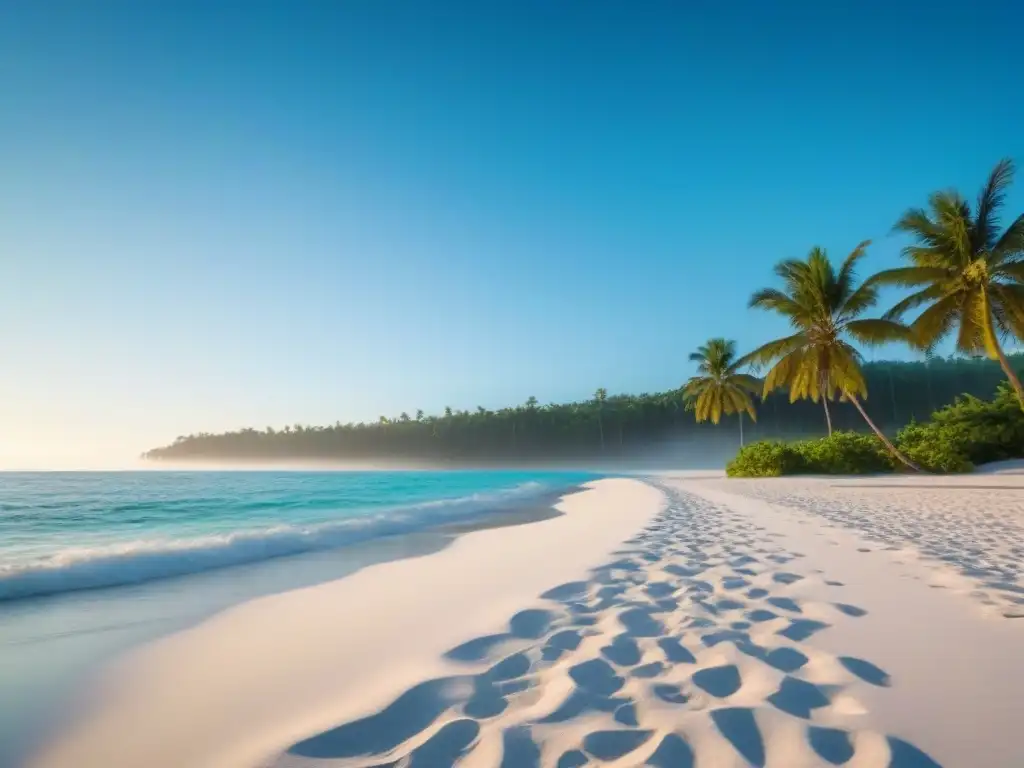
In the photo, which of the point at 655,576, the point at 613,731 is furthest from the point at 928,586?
the point at 613,731

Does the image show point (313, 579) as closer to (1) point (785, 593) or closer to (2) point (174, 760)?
(2) point (174, 760)

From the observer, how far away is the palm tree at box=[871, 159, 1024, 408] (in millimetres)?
13367

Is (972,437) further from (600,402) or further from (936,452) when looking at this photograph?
(600,402)

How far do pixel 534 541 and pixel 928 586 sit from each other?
Result: 3484 millimetres

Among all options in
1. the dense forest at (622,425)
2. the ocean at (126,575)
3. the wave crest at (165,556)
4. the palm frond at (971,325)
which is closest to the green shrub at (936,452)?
the palm frond at (971,325)

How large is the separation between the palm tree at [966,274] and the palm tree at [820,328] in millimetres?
1495

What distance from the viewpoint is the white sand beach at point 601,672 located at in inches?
57.2

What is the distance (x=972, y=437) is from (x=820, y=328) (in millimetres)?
5691

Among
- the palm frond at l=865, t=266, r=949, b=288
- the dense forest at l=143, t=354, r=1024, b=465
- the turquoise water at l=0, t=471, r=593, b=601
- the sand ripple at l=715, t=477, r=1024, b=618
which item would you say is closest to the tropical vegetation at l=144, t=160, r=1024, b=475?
the palm frond at l=865, t=266, r=949, b=288

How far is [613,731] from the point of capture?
1.50 metres

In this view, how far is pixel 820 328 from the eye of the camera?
17.8 m

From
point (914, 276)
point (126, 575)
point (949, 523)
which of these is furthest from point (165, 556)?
point (914, 276)

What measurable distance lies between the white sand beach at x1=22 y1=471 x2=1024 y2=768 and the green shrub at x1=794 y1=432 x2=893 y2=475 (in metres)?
15.4

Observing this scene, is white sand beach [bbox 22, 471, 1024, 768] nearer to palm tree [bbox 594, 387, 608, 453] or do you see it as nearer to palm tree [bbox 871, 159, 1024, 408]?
palm tree [bbox 871, 159, 1024, 408]
